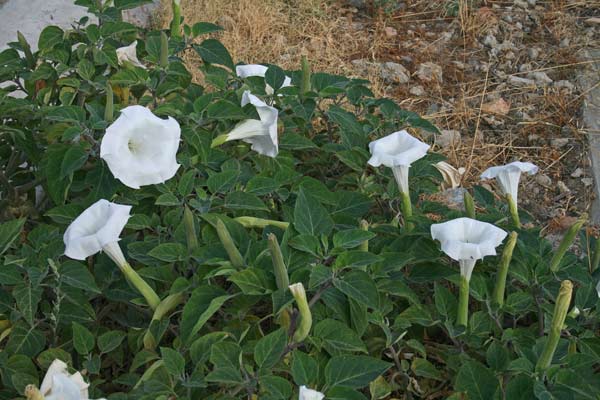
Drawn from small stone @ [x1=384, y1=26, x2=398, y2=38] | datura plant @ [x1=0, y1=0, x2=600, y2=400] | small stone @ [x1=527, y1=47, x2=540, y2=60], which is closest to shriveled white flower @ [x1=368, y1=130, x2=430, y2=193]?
datura plant @ [x1=0, y1=0, x2=600, y2=400]

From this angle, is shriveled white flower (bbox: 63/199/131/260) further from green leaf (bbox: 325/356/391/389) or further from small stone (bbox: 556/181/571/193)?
small stone (bbox: 556/181/571/193)

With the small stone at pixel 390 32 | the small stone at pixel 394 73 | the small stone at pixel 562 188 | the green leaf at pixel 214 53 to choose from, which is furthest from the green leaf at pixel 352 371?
the small stone at pixel 390 32

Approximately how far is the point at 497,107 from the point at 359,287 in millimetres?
2030

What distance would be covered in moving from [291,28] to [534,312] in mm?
2383

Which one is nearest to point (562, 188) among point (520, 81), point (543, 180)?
point (543, 180)

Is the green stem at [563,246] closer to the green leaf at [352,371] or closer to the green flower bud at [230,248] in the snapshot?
the green leaf at [352,371]

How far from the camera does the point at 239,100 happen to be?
1.81 m

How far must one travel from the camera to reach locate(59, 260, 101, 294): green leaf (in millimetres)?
1370

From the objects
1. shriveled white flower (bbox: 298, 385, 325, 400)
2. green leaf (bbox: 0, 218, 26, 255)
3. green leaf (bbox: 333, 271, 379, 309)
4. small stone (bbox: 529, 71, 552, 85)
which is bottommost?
small stone (bbox: 529, 71, 552, 85)

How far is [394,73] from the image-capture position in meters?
3.38

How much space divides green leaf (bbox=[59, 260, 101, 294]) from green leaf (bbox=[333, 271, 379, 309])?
0.41 meters

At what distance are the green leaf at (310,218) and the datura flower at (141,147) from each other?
0.25 metres

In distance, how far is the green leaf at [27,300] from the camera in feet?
4.46

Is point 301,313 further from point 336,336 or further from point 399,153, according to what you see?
point 399,153
